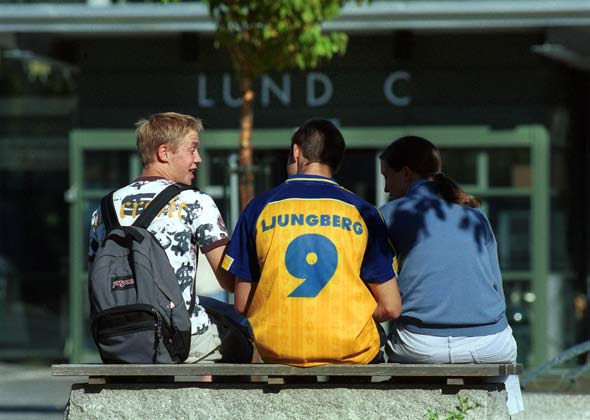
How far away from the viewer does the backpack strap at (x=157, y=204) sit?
5535 mm

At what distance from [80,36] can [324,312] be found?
10.1 metres

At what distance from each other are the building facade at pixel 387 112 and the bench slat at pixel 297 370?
28.4 ft

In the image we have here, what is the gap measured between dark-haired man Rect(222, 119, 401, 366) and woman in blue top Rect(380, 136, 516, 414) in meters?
0.25

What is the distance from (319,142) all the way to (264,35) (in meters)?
4.92

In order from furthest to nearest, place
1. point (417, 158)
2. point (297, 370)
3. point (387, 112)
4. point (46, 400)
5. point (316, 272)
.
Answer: point (387, 112), point (46, 400), point (417, 158), point (297, 370), point (316, 272)

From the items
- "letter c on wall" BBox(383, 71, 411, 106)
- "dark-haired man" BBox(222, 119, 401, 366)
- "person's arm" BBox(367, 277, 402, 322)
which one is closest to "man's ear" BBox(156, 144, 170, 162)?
"dark-haired man" BBox(222, 119, 401, 366)

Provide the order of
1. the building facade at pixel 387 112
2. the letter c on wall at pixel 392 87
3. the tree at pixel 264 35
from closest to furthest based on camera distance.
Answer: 1. the tree at pixel 264 35
2. the building facade at pixel 387 112
3. the letter c on wall at pixel 392 87

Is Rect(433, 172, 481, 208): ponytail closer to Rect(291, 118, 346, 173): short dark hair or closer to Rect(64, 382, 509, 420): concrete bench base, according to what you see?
Rect(291, 118, 346, 173): short dark hair

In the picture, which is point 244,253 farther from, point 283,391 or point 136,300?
point 283,391

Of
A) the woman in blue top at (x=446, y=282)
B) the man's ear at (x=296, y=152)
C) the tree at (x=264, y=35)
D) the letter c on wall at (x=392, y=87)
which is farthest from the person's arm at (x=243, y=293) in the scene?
the letter c on wall at (x=392, y=87)

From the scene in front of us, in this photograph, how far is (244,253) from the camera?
17.8 feet

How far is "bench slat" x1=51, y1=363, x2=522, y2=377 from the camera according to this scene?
5.26 m

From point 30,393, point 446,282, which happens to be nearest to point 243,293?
point 446,282

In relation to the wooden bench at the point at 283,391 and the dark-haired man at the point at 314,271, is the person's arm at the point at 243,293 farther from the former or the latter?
the wooden bench at the point at 283,391
